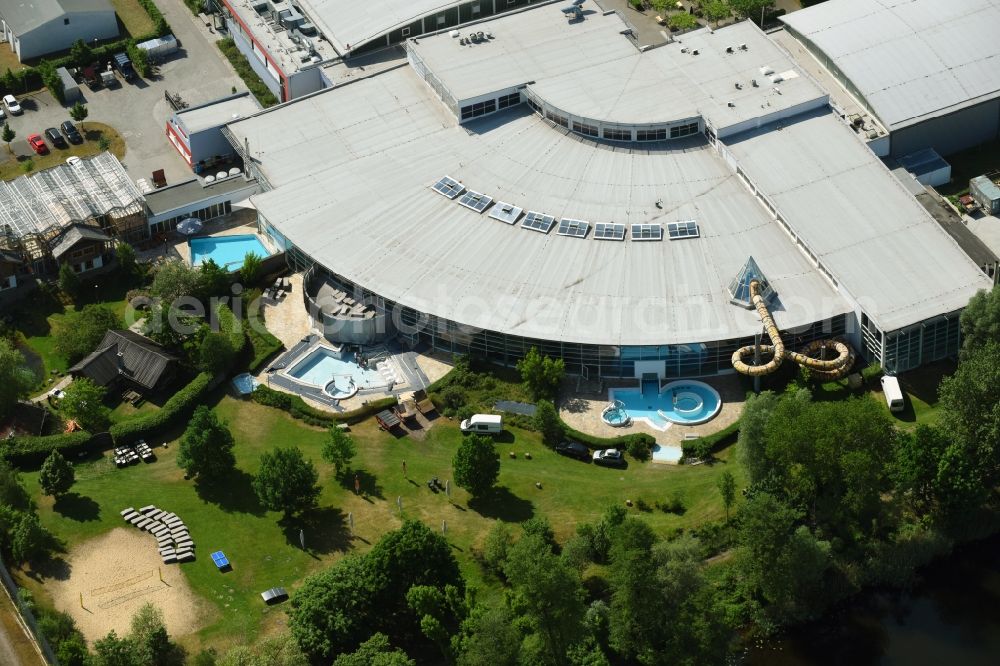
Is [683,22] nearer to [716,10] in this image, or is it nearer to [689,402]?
[716,10]

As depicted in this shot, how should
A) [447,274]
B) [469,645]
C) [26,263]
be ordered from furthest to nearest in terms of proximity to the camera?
1. [26,263]
2. [447,274]
3. [469,645]

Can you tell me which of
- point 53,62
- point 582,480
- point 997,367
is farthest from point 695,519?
point 53,62

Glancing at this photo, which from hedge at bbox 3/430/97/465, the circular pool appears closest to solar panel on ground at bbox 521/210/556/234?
the circular pool

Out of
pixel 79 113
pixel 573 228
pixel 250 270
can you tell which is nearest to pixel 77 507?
pixel 250 270

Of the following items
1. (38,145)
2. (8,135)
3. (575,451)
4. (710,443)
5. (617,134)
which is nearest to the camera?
(710,443)

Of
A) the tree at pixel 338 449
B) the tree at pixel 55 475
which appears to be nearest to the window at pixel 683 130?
the tree at pixel 338 449

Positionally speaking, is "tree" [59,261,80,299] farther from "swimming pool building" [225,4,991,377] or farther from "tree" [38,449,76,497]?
"tree" [38,449,76,497]

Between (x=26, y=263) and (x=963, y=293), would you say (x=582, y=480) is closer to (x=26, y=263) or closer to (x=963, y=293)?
(x=963, y=293)
